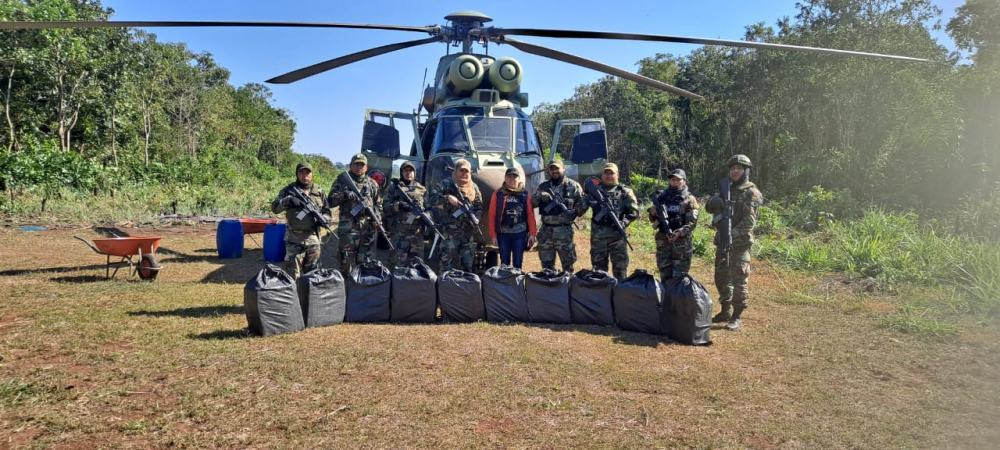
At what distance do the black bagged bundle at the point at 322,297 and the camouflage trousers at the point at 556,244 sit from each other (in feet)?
6.90

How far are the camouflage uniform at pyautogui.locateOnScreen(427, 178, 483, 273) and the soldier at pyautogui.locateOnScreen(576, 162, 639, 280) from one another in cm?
121

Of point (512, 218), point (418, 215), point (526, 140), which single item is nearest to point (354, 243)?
point (418, 215)

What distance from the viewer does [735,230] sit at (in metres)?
5.22

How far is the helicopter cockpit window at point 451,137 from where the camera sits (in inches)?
289

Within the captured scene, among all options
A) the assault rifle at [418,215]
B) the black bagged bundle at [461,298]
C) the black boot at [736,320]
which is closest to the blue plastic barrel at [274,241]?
the assault rifle at [418,215]

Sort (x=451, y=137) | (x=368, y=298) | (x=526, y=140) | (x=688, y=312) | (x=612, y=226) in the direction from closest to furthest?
(x=688, y=312), (x=368, y=298), (x=612, y=226), (x=451, y=137), (x=526, y=140)

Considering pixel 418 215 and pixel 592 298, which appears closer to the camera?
pixel 592 298

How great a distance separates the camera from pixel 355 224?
5.97 m

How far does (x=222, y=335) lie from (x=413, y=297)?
5.14 feet

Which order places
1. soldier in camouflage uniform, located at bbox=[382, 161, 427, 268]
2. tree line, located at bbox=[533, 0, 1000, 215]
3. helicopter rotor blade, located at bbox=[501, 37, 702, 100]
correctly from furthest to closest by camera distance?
tree line, located at bbox=[533, 0, 1000, 215] < helicopter rotor blade, located at bbox=[501, 37, 702, 100] < soldier in camouflage uniform, located at bbox=[382, 161, 427, 268]

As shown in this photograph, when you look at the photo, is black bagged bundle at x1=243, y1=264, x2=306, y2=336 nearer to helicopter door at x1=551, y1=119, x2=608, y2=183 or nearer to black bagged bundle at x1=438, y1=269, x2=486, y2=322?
black bagged bundle at x1=438, y1=269, x2=486, y2=322

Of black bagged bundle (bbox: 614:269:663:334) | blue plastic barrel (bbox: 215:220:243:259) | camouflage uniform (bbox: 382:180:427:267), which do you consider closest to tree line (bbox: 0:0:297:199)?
blue plastic barrel (bbox: 215:220:243:259)

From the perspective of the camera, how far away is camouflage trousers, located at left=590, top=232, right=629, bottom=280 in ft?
18.4

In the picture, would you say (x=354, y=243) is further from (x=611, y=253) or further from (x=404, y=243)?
(x=611, y=253)
